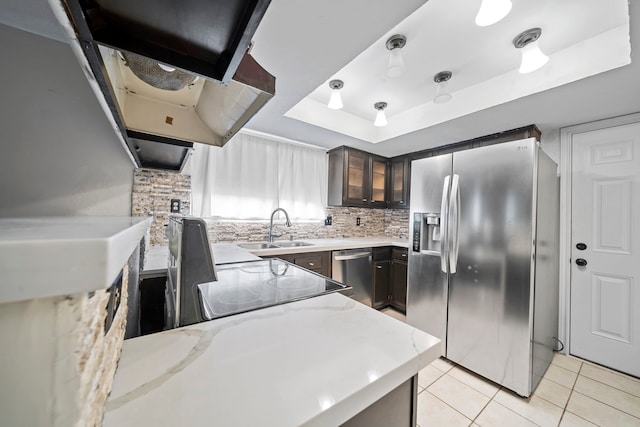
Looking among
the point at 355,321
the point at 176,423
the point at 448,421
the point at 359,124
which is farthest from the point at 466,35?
the point at 448,421

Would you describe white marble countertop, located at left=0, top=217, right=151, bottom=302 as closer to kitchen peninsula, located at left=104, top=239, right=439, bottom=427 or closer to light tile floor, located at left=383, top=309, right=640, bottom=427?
kitchen peninsula, located at left=104, top=239, right=439, bottom=427

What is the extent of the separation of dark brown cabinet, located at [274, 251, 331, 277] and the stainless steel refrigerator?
94 centimetres

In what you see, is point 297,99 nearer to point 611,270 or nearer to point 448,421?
point 448,421

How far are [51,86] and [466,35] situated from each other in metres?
2.12

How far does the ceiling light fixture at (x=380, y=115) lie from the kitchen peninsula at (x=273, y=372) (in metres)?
2.06

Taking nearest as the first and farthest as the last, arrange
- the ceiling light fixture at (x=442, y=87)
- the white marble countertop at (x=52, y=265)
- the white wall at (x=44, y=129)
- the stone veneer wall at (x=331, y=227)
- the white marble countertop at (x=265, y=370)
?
the white marble countertop at (x=52, y=265) < the white marble countertop at (x=265, y=370) < the white wall at (x=44, y=129) < the ceiling light fixture at (x=442, y=87) < the stone veneer wall at (x=331, y=227)

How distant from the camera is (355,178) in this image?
131 inches

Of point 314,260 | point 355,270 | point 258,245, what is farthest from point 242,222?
point 355,270

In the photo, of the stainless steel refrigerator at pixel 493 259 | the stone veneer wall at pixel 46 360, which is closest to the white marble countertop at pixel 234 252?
the stone veneer wall at pixel 46 360

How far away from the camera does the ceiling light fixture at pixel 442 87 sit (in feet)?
6.30

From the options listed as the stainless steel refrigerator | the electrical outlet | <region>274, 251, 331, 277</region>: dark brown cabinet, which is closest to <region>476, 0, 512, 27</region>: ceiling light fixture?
the stainless steel refrigerator

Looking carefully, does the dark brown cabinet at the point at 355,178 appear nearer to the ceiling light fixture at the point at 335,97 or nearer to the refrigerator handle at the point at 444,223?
the ceiling light fixture at the point at 335,97

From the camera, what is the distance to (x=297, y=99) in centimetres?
195

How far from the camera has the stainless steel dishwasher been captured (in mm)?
2764
